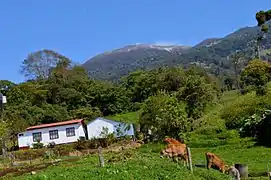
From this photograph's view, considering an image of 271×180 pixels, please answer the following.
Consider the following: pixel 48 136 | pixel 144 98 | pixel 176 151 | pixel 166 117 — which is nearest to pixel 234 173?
pixel 176 151

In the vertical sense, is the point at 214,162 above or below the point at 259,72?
below

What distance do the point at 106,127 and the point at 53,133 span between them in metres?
7.54

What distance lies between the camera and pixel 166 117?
1834 inches

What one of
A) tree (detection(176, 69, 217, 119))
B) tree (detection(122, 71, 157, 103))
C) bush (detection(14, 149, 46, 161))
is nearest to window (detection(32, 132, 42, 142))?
bush (detection(14, 149, 46, 161))

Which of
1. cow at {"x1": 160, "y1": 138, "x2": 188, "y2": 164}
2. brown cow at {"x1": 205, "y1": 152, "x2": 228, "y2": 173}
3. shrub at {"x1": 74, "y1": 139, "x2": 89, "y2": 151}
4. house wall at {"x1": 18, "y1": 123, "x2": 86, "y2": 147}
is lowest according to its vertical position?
brown cow at {"x1": 205, "y1": 152, "x2": 228, "y2": 173}

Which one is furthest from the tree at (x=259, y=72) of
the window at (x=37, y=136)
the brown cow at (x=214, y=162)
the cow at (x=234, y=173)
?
the cow at (x=234, y=173)

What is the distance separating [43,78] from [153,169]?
78.5 metres

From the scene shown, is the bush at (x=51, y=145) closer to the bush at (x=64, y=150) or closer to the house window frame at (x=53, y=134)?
the house window frame at (x=53, y=134)

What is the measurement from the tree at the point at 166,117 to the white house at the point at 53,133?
1818cm

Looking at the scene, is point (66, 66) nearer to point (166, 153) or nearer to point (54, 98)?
point (54, 98)

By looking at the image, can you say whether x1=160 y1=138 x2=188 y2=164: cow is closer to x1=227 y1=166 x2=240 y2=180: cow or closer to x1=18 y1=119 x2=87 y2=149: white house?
x1=227 y1=166 x2=240 y2=180: cow

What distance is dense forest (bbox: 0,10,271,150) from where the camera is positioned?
4716cm

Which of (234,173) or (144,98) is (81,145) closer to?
(144,98)

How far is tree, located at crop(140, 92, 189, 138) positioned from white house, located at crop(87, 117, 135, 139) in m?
13.2
